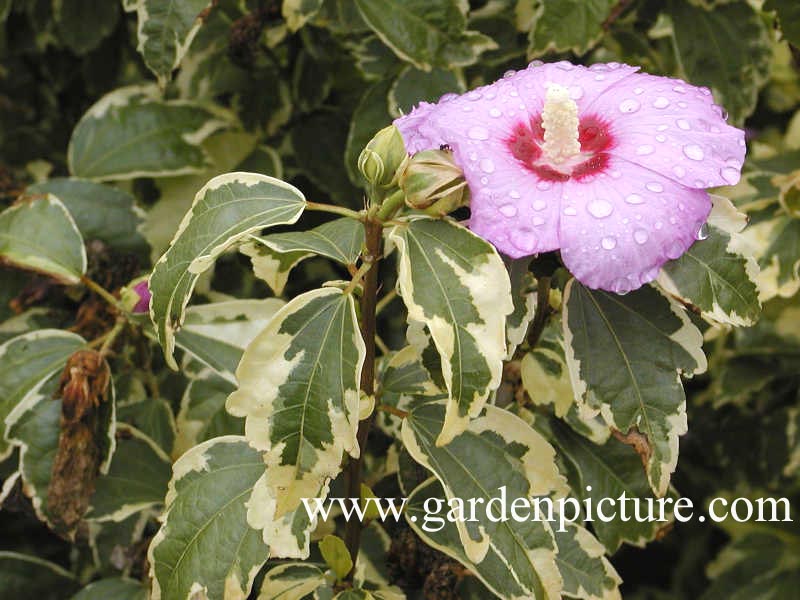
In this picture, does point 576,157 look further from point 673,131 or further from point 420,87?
point 420,87

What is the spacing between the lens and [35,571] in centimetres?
124

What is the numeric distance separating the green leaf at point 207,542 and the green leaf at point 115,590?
24cm

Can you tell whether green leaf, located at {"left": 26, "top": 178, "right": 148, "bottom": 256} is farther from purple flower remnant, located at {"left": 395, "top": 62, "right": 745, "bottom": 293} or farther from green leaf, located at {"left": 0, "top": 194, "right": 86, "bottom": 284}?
purple flower remnant, located at {"left": 395, "top": 62, "right": 745, "bottom": 293}

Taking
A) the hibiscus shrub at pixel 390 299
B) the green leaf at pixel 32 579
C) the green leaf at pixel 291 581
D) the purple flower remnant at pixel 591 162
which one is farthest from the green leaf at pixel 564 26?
the green leaf at pixel 32 579

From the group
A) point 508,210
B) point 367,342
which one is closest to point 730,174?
point 508,210

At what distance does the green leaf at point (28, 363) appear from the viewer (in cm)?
105

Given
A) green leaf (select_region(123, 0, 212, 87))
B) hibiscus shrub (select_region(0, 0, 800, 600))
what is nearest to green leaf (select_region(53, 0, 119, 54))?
hibiscus shrub (select_region(0, 0, 800, 600))

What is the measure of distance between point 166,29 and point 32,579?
72cm

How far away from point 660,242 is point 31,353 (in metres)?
0.72

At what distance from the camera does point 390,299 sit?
1244 mm

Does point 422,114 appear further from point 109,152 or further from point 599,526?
point 109,152

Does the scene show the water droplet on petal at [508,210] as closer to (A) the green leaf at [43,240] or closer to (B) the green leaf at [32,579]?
(A) the green leaf at [43,240]

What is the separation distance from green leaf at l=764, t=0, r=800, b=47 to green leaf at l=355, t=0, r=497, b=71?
0.37 metres

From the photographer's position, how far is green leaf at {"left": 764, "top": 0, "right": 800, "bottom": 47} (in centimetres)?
115
